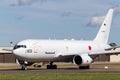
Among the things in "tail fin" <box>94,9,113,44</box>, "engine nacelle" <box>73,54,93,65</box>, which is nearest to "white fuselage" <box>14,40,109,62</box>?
"engine nacelle" <box>73,54,93,65</box>

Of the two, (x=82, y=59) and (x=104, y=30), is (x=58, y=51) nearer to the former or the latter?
(x=82, y=59)

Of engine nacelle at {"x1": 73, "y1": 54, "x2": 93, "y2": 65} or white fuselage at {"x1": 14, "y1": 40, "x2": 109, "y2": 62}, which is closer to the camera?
white fuselage at {"x1": 14, "y1": 40, "x2": 109, "y2": 62}

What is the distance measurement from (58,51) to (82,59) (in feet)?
13.2

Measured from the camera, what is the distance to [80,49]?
6638 centimetres

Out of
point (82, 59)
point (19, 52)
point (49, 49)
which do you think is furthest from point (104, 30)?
point (19, 52)

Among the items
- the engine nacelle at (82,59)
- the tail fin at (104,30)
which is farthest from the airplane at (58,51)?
the tail fin at (104,30)

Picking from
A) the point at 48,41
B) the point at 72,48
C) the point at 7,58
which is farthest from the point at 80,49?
the point at 7,58

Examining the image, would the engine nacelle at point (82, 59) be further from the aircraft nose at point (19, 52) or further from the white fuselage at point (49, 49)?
the aircraft nose at point (19, 52)

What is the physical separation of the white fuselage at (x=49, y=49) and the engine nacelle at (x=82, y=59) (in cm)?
227

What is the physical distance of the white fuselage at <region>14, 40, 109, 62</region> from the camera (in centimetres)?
5856

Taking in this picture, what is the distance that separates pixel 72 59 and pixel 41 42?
6025 mm

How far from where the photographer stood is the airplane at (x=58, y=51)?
193ft

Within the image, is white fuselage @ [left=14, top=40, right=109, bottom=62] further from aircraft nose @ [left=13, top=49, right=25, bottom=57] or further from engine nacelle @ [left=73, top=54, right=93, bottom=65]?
engine nacelle @ [left=73, top=54, right=93, bottom=65]

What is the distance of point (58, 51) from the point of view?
62.8 metres
